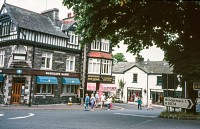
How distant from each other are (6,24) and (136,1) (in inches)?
750

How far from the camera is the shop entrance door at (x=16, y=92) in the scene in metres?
27.6

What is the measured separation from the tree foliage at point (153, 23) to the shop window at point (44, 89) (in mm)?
12654

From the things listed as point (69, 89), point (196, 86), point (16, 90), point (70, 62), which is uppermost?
point (70, 62)

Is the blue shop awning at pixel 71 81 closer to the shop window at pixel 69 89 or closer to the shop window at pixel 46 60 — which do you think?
the shop window at pixel 69 89

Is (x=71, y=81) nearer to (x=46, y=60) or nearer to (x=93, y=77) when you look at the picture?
(x=93, y=77)

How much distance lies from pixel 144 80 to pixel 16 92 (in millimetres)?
28588

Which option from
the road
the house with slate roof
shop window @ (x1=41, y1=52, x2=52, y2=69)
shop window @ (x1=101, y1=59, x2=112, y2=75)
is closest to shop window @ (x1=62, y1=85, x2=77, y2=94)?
shop window @ (x1=41, y1=52, x2=52, y2=69)

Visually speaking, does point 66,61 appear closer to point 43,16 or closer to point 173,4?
point 43,16

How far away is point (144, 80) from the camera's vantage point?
49.3 meters

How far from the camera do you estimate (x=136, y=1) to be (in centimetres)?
1559

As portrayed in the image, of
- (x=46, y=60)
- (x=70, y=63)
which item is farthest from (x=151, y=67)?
(x=46, y=60)

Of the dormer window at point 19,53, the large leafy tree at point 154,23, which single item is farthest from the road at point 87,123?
the dormer window at point 19,53

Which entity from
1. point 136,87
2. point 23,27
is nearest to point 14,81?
point 23,27

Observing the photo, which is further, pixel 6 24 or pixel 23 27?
pixel 6 24
